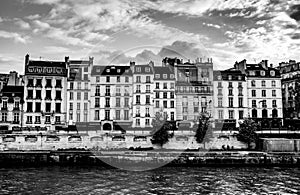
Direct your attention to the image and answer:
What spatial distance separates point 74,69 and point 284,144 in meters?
43.2

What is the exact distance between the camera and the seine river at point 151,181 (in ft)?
91.2

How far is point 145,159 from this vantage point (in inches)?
1666

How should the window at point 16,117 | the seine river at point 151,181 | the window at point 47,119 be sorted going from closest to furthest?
the seine river at point 151,181 → the window at point 16,117 → the window at point 47,119

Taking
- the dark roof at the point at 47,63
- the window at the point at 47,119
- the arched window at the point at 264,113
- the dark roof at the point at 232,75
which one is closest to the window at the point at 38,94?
the window at the point at 47,119

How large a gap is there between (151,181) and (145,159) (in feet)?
34.5

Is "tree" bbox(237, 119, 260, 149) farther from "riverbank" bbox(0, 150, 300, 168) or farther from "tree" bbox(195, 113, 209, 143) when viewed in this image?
"riverbank" bbox(0, 150, 300, 168)

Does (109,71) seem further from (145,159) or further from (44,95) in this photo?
(145,159)

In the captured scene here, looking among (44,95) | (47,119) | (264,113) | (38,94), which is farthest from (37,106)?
(264,113)

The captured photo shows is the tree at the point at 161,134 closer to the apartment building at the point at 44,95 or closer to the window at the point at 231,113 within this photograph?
the window at the point at 231,113

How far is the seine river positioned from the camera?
27812 millimetres

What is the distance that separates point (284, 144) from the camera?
160 feet

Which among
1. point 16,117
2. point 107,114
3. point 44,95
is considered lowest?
point 16,117

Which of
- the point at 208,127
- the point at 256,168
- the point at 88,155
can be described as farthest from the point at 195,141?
the point at 88,155

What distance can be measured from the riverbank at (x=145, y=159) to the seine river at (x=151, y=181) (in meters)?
2.23
